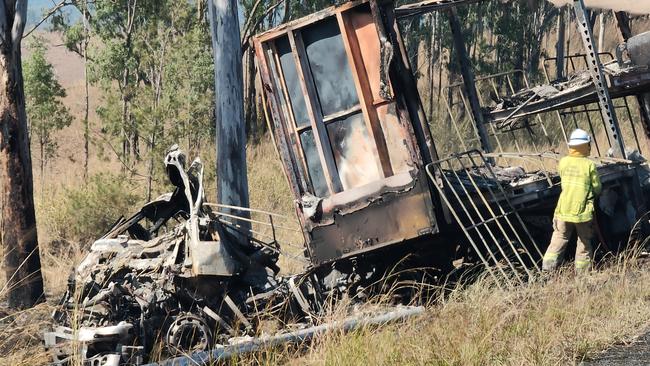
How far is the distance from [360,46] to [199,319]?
3183mm

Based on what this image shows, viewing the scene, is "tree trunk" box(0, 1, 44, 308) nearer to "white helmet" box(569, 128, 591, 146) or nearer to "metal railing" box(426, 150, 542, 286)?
"metal railing" box(426, 150, 542, 286)

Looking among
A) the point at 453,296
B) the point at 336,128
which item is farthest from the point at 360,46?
the point at 453,296

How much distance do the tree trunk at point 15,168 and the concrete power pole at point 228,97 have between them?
8.56 feet

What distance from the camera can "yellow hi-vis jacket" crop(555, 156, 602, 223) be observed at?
8914 mm

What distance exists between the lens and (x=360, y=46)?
350 inches

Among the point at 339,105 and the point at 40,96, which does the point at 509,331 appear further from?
the point at 40,96

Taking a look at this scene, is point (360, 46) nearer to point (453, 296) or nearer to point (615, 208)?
point (453, 296)

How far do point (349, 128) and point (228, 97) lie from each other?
3542 mm

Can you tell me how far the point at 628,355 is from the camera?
6.19 metres

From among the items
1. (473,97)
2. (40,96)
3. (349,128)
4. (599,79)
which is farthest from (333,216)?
(40,96)

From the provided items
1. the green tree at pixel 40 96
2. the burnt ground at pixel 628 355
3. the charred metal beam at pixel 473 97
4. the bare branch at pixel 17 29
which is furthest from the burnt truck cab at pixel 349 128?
the green tree at pixel 40 96

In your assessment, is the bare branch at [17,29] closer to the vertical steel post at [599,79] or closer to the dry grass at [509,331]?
the dry grass at [509,331]

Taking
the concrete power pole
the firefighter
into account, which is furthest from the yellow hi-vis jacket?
the concrete power pole

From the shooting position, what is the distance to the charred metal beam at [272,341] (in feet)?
20.9
